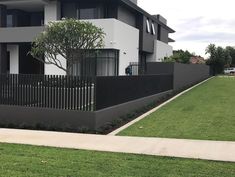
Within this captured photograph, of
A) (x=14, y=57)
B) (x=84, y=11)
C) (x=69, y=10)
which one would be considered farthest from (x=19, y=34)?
(x=84, y=11)

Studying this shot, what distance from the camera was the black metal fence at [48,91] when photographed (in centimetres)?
1250

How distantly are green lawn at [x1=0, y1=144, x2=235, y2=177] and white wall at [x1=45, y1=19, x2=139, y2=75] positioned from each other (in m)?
14.3

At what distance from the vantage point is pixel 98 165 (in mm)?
7344

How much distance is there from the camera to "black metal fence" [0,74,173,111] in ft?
40.8

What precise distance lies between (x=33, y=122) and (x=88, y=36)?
5046mm

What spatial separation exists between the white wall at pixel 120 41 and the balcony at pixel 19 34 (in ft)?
7.05

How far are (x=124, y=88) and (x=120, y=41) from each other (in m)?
8.53

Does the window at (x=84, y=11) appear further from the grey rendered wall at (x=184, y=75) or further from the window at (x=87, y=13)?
the grey rendered wall at (x=184, y=75)

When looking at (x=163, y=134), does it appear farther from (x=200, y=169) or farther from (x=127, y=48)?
(x=127, y=48)

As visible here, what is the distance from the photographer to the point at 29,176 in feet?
21.5

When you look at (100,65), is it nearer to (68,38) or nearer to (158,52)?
(68,38)

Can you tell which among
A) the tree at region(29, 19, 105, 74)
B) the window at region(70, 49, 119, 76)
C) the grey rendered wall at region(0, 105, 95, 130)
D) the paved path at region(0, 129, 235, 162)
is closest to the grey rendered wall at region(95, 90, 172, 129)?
the grey rendered wall at region(0, 105, 95, 130)

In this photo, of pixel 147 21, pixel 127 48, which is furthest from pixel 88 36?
pixel 147 21

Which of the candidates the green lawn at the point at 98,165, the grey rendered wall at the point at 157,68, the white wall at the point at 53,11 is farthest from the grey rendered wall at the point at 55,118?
the white wall at the point at 53,11
